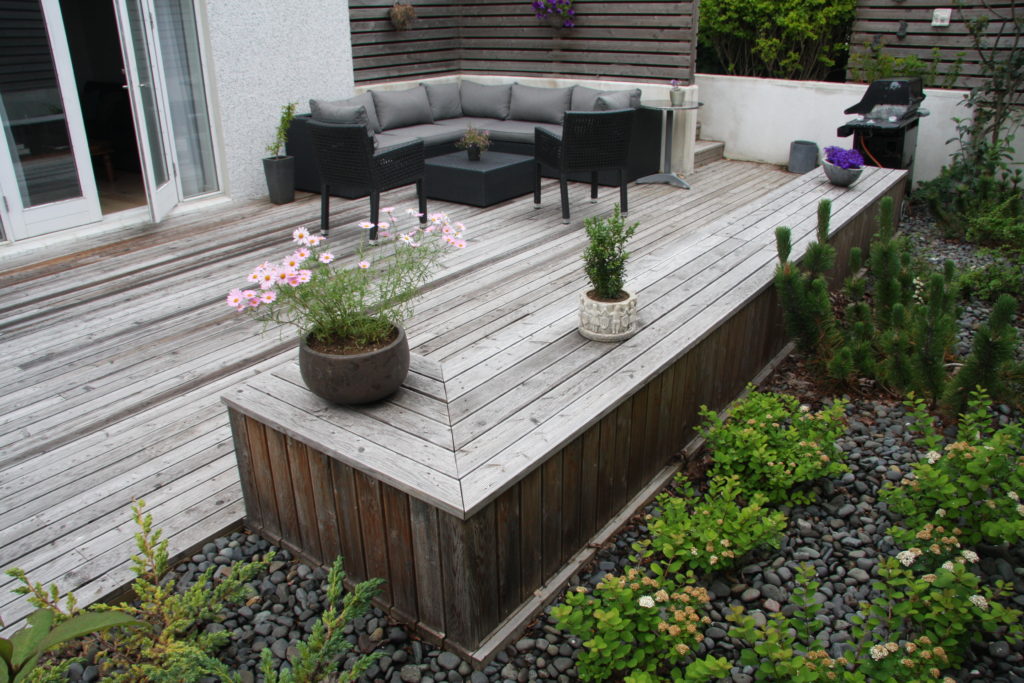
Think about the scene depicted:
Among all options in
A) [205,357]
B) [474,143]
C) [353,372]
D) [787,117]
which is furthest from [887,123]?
[353,372]

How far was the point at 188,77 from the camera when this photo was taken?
5.94 m

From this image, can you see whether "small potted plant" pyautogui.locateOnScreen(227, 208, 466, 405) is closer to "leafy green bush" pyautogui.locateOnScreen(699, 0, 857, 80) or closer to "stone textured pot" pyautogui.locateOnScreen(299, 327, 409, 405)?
"stone textured pot" pyautogui.locateOnScreen(299, 327, 409, 405)

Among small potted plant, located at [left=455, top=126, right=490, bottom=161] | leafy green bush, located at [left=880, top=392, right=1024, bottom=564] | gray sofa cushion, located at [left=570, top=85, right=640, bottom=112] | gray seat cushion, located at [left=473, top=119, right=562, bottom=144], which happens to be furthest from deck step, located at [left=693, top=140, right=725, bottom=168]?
leafy green bush, located at [left=880, top=392, right=1024, bottom=564]

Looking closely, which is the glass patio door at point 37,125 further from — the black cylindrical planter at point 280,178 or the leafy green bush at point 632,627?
the leafy green bush at point 632,627

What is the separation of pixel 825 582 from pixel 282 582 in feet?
5.28

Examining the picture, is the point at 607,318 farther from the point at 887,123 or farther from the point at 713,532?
the point at 887,123

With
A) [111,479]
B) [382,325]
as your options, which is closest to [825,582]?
[382,325]

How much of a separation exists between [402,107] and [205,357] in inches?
161

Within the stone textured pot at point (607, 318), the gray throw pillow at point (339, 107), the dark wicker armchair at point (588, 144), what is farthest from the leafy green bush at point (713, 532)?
the gray throw pillow at point (339, 107)

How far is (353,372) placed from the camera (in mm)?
2156

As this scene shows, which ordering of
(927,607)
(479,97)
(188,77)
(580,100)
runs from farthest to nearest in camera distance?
(479,97) → (580,100) → (188,77) → (927,607)

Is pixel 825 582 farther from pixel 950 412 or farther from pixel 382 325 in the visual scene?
pixel 382 325

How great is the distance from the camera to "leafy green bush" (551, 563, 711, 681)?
1848 millimetres

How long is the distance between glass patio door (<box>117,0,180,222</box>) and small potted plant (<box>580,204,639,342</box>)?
4099mm
